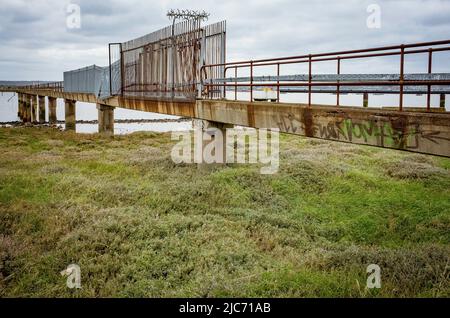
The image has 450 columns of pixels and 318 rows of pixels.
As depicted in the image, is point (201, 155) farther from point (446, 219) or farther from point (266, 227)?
point (446, 219)

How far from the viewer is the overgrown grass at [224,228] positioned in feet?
24.2

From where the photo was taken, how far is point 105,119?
30359 mm

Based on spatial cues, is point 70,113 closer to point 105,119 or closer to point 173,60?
point 105,119

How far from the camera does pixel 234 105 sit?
13.1m

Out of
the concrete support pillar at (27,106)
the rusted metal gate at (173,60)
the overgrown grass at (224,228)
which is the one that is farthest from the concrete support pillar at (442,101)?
the concrete support pillar at (27,106)

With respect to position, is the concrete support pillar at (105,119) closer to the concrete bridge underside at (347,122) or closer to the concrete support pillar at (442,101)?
the concrete bridge underside at (347,122)

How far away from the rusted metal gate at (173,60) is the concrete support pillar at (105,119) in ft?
19.0

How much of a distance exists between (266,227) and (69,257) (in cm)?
481

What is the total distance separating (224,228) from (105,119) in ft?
74.4

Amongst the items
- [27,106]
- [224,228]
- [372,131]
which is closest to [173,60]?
[224,228]

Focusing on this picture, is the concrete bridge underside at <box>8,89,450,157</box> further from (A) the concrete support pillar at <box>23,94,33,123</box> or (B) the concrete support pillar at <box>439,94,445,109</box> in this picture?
(A) the concrete support pillar at <box>23,94,33,123</box>

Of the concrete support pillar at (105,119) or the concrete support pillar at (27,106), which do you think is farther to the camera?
the concrete support pillar at (27,106)

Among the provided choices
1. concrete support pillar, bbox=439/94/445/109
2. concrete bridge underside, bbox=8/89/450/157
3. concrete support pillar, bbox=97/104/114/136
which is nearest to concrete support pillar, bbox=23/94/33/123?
concrete support pillar, bbox=97/104/114/136
